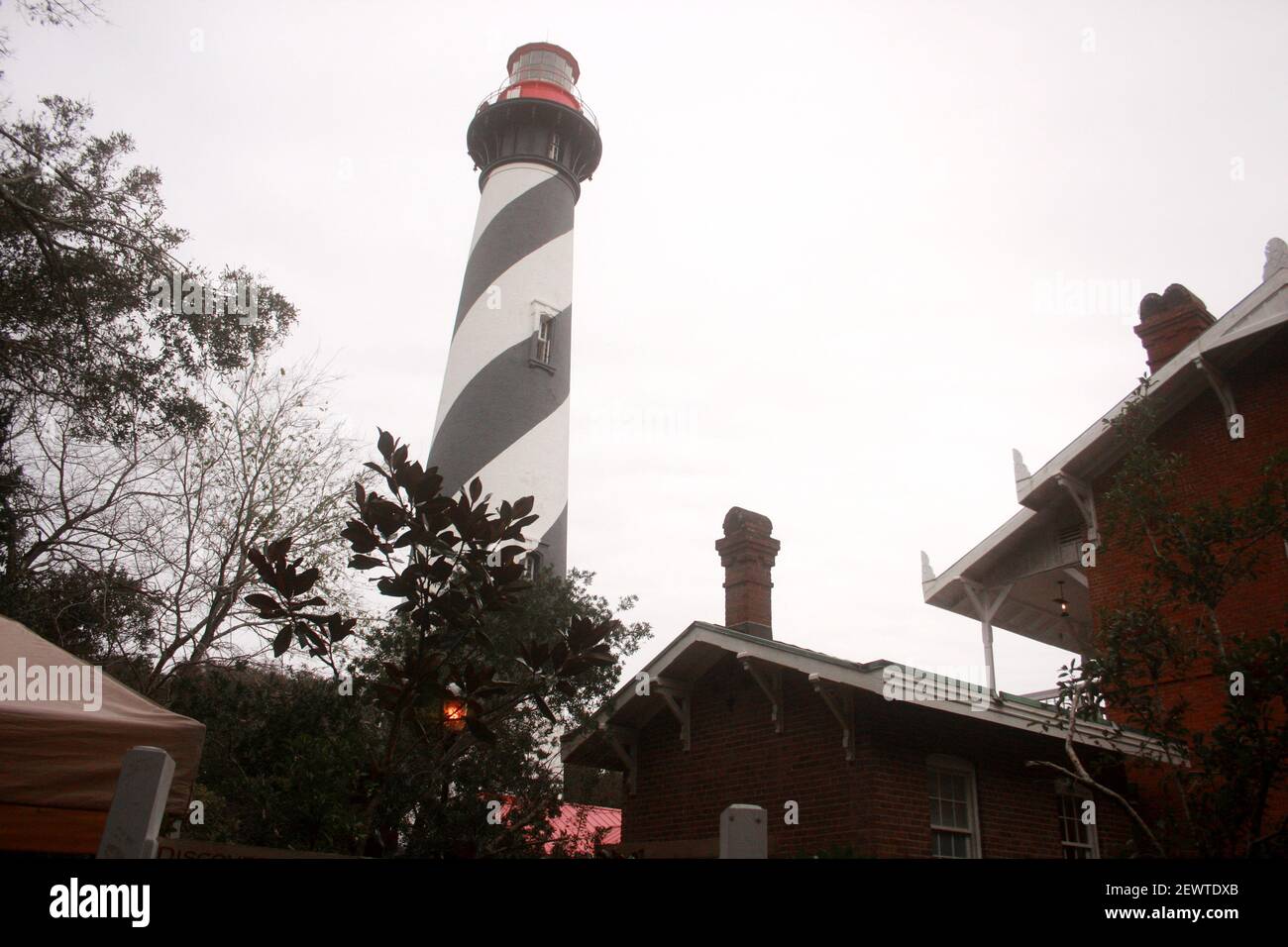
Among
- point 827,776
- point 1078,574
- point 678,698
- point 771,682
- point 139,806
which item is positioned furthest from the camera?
point 1078,574

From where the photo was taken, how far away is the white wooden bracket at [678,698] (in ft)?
38.8

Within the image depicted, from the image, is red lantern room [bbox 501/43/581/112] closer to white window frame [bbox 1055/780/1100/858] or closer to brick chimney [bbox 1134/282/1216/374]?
brick chimney [bbox 1134/282/1216/374]

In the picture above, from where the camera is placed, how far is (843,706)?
10047 mm

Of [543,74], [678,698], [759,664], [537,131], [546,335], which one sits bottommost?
[678,698]

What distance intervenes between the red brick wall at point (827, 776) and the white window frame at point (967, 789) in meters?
0.07

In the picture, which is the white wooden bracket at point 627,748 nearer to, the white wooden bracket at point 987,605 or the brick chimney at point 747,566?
the brick chimney at point 747,566

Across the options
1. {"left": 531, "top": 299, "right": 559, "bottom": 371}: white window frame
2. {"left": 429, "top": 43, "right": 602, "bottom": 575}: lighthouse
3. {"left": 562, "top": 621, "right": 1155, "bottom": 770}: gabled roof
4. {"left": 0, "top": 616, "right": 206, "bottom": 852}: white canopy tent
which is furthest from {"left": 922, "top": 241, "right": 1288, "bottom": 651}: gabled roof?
{"left": 0, "top": 616, "right": 206, "bottom": 852}: white canopy tent

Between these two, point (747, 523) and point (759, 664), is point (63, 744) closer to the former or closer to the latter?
point (759, 664)

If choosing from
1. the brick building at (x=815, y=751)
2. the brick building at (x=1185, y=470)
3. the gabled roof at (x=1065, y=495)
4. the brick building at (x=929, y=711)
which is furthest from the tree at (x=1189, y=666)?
the gabled roof at (x=1065, y=495)

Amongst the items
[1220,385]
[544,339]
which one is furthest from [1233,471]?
[544,339]

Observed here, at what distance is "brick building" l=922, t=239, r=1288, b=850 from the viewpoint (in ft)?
38.4

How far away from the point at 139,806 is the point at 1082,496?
13441mm
